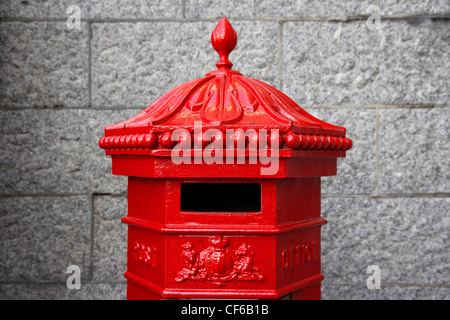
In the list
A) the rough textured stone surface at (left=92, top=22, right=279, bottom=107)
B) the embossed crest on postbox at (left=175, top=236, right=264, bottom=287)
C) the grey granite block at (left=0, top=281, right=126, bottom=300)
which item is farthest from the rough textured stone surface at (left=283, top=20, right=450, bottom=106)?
the grey granite block at (left=0, top=281, right=126, bottom=300)

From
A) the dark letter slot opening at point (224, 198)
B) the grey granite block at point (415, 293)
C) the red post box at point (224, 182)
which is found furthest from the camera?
the grey granite block at point (415, 293)

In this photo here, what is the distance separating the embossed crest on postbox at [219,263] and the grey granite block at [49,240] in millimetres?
1635

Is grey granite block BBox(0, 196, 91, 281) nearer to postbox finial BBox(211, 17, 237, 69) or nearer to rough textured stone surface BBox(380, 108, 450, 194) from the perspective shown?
postbox finial BBox(211, 17, 237, 69)

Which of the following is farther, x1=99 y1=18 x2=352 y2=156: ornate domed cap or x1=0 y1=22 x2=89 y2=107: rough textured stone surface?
x1=0 y1=22 x2=89 y2=107: rough textured stone surface

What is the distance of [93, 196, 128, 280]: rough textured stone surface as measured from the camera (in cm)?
289

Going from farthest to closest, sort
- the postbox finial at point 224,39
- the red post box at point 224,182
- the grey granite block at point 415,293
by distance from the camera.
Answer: the grey granite block at point 415,293 → the postbox finial at point 224,39 → the red post box at point 224,182

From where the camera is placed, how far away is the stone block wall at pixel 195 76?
282cm

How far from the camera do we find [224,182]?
4.68 feet

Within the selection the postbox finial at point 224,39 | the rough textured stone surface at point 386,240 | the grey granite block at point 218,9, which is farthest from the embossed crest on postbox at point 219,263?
the grey granite block at point 218,9

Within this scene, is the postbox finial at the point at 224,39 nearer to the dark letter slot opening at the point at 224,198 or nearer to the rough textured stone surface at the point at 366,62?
the dark letter slot opening at the point at 224,198

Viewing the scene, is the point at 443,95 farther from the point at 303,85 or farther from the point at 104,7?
the point at 104,7

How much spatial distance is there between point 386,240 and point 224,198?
133cm

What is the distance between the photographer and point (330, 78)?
2.87 meters
